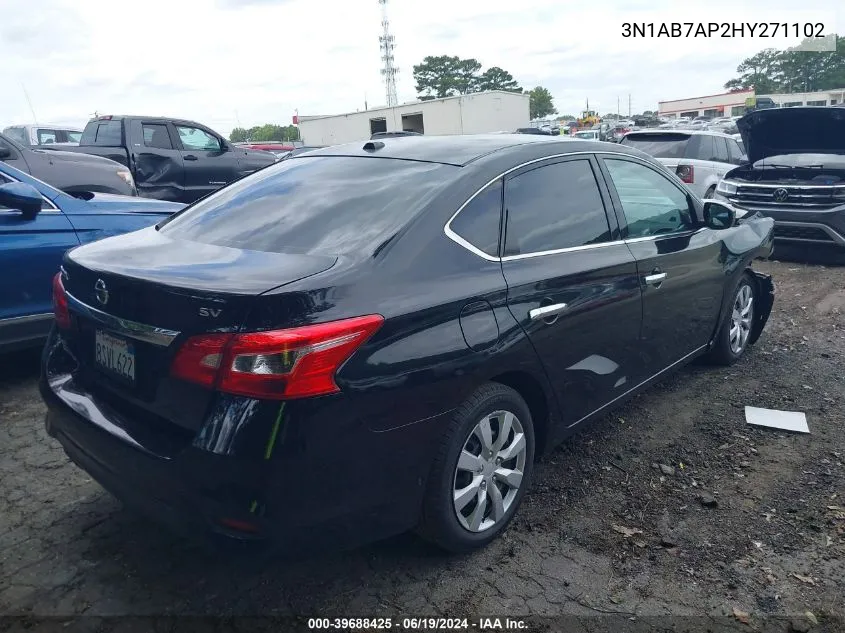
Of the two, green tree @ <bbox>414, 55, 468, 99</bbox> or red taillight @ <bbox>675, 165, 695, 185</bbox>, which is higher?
green tree @ <bbox>414, 55, 468, 99</bbox>

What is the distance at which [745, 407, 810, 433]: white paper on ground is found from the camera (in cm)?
404

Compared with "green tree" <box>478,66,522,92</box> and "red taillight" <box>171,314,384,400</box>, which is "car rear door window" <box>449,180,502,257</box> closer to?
"red taillight" <box>171,314,384,400</box>

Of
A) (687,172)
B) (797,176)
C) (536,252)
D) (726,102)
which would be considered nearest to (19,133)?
(687,172)

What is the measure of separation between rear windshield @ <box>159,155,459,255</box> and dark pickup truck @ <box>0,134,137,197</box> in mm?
5307

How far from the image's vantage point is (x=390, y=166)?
3182mm

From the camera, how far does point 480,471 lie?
9.12ft

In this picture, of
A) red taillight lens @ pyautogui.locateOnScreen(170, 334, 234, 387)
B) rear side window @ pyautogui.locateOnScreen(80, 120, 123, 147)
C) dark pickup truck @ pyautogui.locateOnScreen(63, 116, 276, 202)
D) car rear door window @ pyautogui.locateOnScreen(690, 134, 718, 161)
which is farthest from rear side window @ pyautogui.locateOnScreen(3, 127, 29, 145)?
red taillight lens @ pyautogui.locateOnScreen(170, 334, 234, 387)

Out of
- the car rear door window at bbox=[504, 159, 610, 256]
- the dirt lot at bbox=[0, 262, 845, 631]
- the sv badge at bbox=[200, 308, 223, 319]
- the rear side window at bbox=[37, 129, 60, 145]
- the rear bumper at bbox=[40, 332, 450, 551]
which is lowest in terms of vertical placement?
the dirt lot at bbox=[0, 262, 845, 631]

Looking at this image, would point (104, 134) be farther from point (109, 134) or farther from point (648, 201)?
point (648, 201)

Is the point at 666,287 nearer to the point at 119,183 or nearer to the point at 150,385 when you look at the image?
the point at 150,385

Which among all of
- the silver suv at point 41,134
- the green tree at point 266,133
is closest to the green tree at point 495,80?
the green tree at point 266,133

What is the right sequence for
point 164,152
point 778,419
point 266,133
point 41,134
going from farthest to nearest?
point 266,133, point 41,134, point 164,152, point 778,419

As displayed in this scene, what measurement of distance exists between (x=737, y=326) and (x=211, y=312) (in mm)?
4060

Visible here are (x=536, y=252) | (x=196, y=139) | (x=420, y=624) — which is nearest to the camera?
(x=420, y=624)
